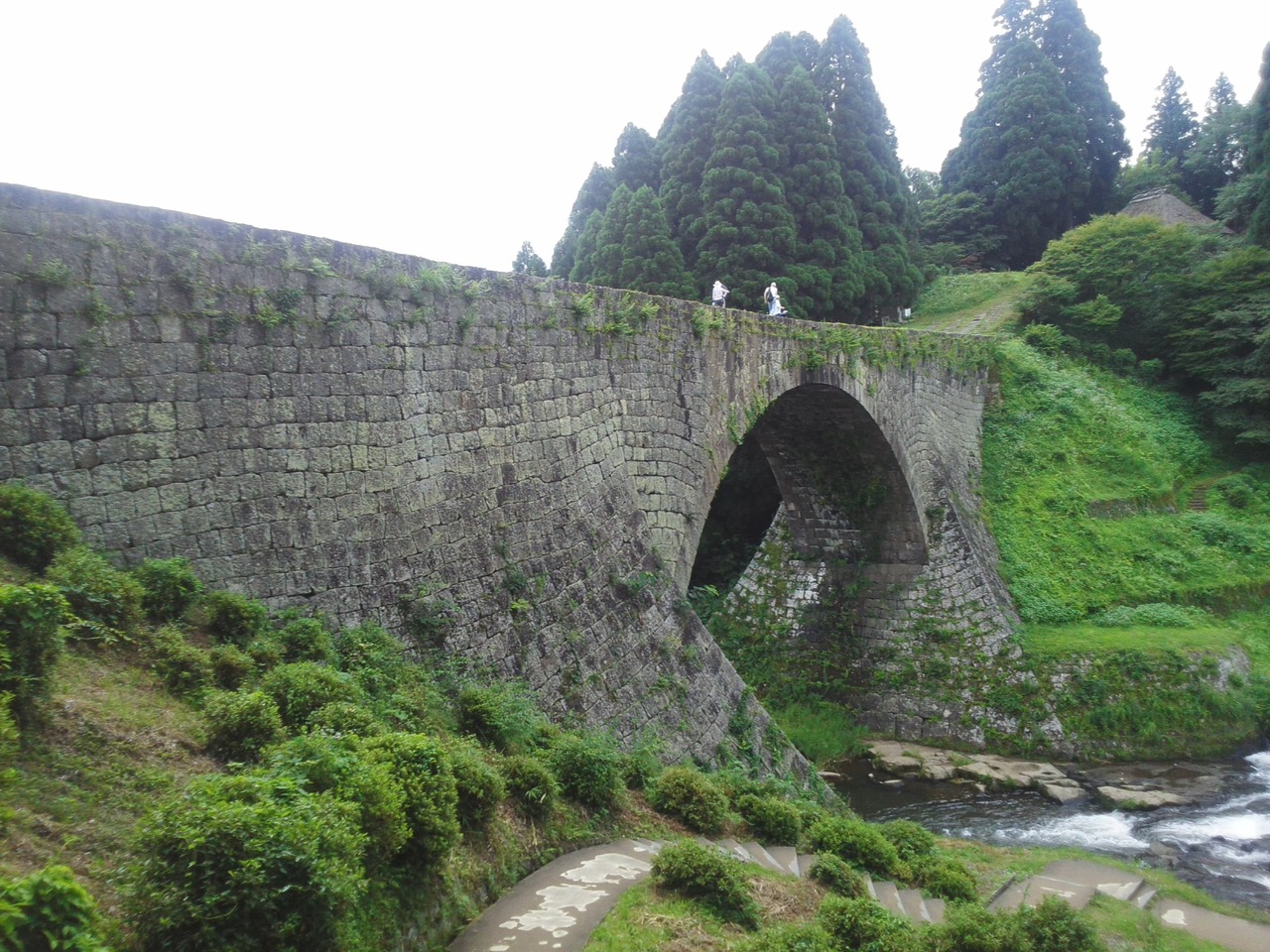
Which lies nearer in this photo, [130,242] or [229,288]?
[130,242]

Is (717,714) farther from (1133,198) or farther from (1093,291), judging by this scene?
(1133,198)

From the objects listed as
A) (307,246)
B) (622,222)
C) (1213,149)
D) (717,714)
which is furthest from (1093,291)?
(307,246)

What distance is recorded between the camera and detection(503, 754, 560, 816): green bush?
698 cm

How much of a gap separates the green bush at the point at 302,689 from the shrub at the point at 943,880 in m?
6.84

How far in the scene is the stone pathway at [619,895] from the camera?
5.38 m

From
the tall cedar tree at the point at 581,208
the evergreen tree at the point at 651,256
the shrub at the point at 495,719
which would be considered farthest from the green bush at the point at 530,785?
the tall cedar tree at the point at 581,208

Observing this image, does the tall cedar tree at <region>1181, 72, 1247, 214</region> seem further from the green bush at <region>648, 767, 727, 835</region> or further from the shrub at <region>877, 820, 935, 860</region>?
the green bush at <region>648, 767, 727, 835</region>

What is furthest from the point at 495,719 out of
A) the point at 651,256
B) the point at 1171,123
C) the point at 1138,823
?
the point at 1171,123

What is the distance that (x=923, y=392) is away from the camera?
79.1 feet

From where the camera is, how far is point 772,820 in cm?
912

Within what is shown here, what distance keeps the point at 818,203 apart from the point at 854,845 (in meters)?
25.5

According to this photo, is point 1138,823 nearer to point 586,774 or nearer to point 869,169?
point 586,774

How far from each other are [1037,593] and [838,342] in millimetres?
9741

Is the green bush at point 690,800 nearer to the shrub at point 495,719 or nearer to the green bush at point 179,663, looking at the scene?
the shrub at point 495,719
